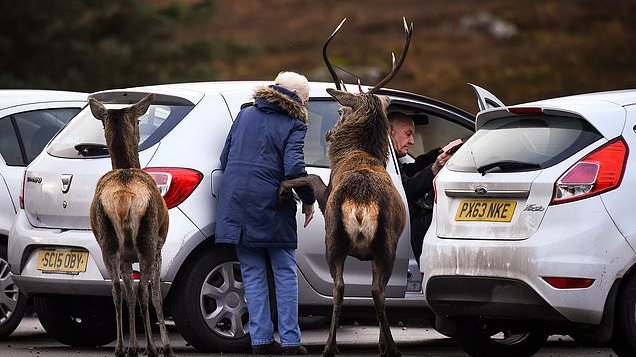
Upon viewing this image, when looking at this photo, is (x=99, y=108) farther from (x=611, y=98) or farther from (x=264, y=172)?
(x=611, y=98)

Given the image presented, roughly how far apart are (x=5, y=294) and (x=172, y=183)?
2518 millimetres

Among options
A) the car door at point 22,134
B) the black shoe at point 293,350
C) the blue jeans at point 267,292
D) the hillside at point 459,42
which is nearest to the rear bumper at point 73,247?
the blue jeans at point 267,292

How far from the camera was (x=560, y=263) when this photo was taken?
26.9 ft

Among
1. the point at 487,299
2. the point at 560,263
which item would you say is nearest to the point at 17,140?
the point at 487,299

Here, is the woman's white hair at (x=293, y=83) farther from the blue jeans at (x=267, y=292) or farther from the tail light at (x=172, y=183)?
the blue jeans at (x=267, y=292)

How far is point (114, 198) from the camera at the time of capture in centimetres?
875

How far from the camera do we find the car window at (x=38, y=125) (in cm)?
1184

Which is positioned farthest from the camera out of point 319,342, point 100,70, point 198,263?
point 100,70

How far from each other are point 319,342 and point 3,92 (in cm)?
335

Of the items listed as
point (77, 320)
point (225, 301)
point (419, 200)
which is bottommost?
point (77, 320)

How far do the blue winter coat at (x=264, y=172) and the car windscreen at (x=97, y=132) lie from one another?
0.45 m

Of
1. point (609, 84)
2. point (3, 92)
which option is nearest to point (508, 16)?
point (609, 84)

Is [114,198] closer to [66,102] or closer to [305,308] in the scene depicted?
[305,308]

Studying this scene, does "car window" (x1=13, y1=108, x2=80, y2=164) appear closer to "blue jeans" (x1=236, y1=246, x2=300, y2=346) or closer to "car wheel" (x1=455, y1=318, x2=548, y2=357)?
"blue jeans" (x1=236, y1=246, x2=300, y2=346)
